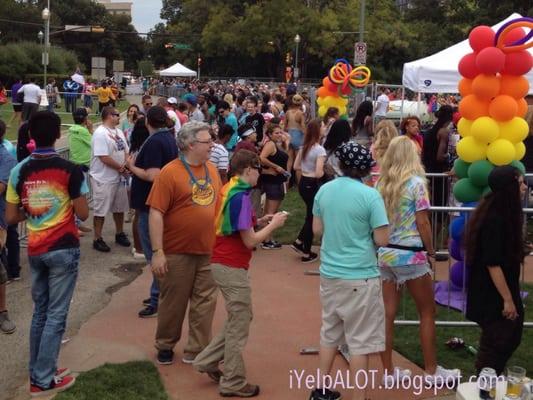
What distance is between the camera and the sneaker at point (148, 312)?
659 centimetres

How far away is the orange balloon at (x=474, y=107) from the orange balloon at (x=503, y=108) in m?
0.09

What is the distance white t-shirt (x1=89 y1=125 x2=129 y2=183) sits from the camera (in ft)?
28.7

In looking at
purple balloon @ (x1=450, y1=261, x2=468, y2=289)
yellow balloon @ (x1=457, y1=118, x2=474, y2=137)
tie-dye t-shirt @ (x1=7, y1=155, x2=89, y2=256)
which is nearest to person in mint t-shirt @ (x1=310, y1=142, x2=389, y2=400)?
tie-dye t-shirt @ (x1=7, y1=155, x2=89, y2=256)

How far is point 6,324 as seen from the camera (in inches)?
240

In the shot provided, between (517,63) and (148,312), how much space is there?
449cm

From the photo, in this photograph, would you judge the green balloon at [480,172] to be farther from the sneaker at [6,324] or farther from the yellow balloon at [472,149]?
the sneaker at [6,324]

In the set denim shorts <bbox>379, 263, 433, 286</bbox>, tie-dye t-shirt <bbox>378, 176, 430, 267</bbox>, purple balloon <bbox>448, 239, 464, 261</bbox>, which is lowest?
purple balloon <bbox>448, 239, 464, 261</bbox>

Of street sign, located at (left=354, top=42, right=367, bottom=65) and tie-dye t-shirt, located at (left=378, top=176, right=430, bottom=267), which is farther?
street sign, located at (left=354, top=42, right=367, bottom=65)

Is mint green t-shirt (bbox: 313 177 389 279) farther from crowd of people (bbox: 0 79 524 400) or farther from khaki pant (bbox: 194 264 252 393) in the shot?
khaki pant (bbox: 194 264 252 393)

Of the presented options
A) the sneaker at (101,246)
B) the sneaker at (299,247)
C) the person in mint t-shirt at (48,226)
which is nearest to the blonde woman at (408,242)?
the person in mint t-shirt at (48,226)

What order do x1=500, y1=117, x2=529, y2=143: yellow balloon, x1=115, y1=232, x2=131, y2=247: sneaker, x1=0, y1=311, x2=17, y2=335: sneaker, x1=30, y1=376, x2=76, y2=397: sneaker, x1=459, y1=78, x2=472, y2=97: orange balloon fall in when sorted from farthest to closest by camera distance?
x1=115, y1=232, x2=131, y2=247: sneaker, x1=459, y1=78, x2=472, y2=97: orange balloon, x1=500, y1=117, x2=529, y2=143: yellow balloon, x1=0, y1=311, x2=17, y2=335: sneaker, x1=30, y1=376, x2=76, y2=397: sneaker

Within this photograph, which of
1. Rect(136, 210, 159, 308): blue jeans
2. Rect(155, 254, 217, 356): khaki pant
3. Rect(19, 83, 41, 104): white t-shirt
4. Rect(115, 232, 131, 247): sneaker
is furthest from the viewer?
Rect(19, 83, 41, 104): white t-shirt

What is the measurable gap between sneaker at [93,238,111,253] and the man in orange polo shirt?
372 cm

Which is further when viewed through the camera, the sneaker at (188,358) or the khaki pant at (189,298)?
the sneaker at (188,358)
